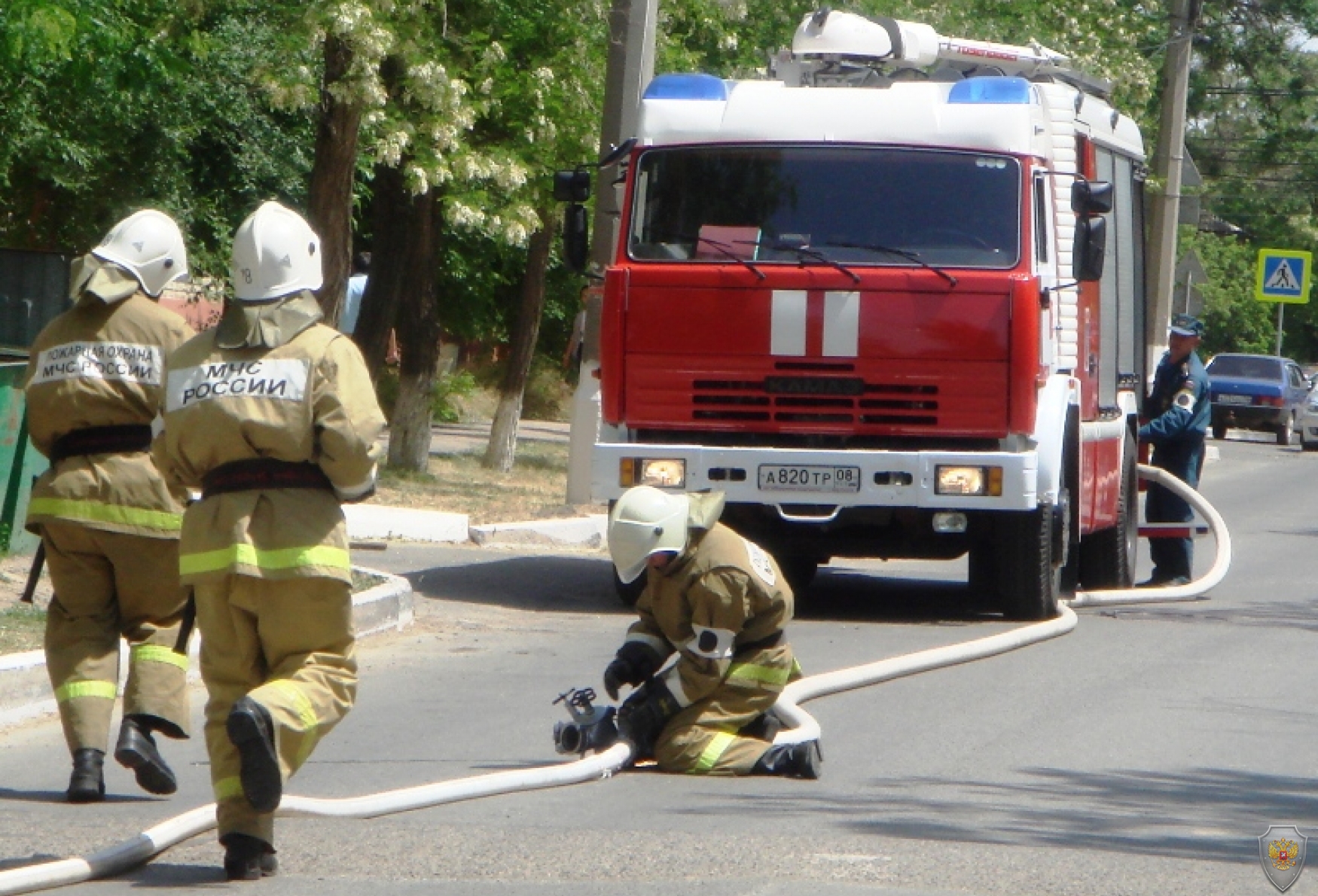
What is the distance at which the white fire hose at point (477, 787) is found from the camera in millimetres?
5281

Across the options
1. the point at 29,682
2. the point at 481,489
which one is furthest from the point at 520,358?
the point at 29,682

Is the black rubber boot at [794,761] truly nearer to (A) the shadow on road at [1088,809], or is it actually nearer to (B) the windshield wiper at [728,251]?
(A) the shadow on road at [1088,809]

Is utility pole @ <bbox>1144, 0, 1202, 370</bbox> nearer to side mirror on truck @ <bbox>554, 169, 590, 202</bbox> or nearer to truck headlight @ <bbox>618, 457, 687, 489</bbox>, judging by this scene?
side mirror on truck @ <bbox>554, 169, 590, 202</bbox>

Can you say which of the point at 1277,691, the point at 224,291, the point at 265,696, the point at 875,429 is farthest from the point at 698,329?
the point at 224,291

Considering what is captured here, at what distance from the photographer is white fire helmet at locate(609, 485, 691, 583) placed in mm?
6750

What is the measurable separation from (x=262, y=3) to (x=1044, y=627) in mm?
9537

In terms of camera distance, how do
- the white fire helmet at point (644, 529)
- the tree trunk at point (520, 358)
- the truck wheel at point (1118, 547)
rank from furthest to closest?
the tree trunk at point (520, 358), the truck wheel at point (1118, 547), the white fire helmet at point (644, 529)

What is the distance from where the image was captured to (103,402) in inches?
260

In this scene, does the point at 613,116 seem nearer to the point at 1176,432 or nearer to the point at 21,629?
the point at 1176,432

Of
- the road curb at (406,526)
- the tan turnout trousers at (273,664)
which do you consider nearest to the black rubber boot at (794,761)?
the tan turnout trousers at (273,664)

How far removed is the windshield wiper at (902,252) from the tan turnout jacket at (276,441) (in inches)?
237

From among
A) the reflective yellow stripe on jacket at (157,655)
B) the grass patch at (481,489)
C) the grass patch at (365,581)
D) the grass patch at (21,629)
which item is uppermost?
the reflective yellow stripe on jacket at (157,655)

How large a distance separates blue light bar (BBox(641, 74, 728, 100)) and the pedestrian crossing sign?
27.9 metres

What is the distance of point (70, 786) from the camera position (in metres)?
6.41
